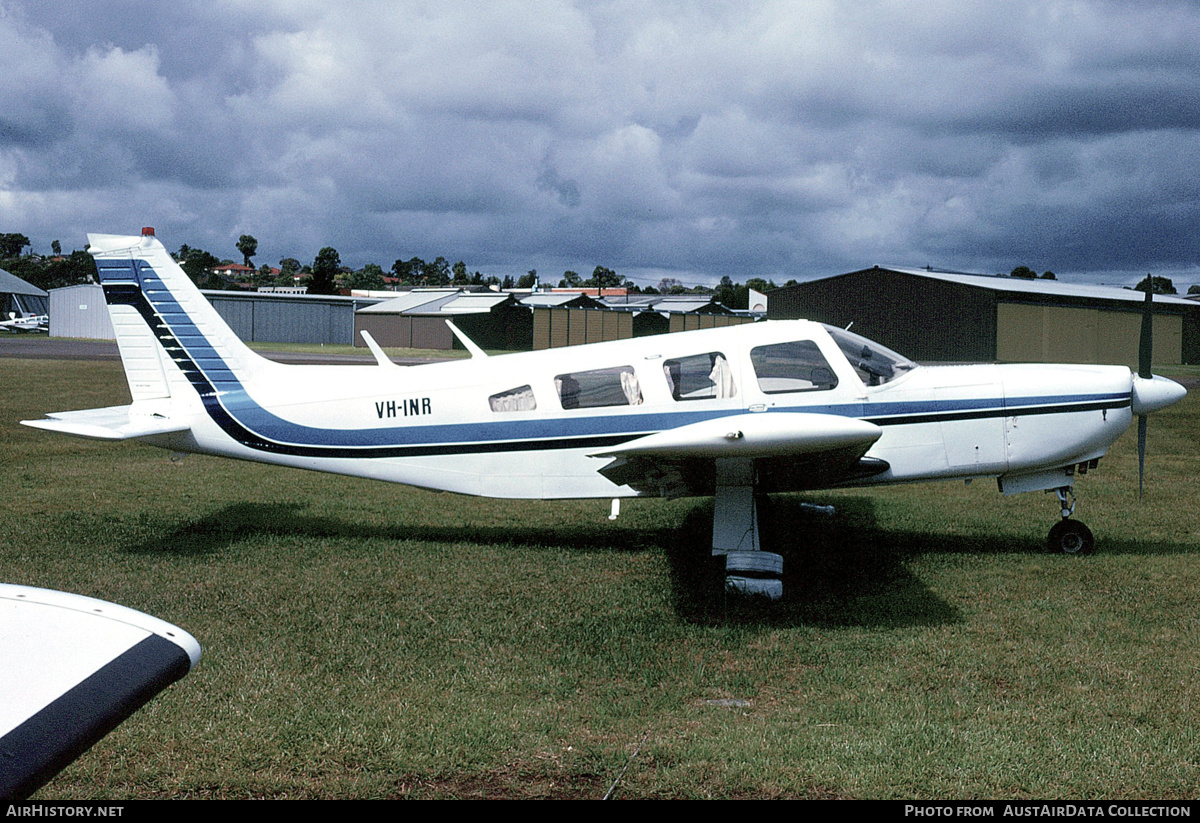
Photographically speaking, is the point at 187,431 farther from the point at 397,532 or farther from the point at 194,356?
the point at 397,532

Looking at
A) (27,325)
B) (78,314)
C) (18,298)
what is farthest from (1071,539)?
(18,298)

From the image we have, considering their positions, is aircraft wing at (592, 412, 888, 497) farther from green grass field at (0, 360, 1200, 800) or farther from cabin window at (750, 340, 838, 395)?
green grass field at (0, 360, 1200, 800)

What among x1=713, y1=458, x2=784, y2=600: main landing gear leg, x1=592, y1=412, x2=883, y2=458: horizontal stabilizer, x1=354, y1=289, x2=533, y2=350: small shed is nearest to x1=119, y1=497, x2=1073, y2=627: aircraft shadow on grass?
x1=713, y1=458, x2=784, y2=600: main landing gear leg

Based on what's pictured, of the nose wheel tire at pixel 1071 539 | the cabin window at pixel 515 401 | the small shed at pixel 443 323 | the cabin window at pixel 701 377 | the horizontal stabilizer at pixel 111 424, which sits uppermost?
the small shed at pixel 443 323

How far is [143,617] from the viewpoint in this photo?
2.43 m

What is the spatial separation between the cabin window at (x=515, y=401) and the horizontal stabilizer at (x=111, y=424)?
9.68 ft

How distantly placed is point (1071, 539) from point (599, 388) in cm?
451

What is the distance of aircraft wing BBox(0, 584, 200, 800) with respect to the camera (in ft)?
6.39

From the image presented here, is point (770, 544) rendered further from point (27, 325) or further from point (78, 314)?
point (27, 325)

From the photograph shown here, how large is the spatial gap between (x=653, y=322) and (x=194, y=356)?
53663 mm

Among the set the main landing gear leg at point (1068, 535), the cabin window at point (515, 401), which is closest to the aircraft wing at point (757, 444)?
the cabin window at point (515, 401)

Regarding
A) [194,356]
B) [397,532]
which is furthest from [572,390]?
[194,356]

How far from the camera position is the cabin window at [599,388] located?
792 cm

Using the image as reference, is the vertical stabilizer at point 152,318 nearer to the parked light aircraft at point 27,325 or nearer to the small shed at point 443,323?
the small shed at point 443,323
